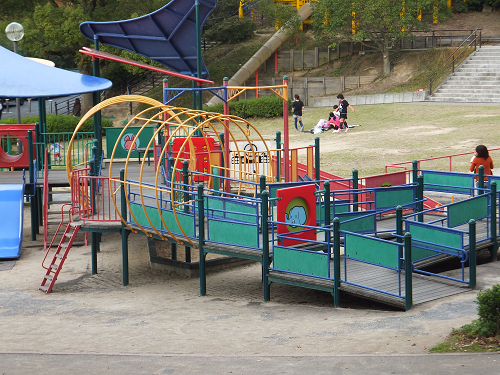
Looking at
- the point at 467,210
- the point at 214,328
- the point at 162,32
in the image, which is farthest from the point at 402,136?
the point at 214,328

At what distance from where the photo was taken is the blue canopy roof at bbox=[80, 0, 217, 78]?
2222 centimetres

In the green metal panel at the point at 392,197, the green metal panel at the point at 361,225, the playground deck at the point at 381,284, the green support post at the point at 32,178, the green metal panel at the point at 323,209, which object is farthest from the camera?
the green support post at the point at 32,178

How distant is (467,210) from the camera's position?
1311 cm

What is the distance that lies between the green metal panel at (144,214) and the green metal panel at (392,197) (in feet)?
14.6

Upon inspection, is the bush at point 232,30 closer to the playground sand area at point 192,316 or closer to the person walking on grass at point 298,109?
the person walking on grass at point 298,109

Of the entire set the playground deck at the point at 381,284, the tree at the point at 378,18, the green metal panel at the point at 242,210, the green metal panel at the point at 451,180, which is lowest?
the playground deck at the point at 381,284

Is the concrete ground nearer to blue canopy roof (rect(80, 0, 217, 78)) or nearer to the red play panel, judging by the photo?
the red play panel

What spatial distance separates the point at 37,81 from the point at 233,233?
1044 centimetres

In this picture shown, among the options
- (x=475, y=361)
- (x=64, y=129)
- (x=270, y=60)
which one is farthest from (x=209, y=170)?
(x=270, y=60)

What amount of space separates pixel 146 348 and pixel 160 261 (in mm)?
6230

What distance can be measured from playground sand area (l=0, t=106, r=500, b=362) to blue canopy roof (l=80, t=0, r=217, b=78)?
8.39m

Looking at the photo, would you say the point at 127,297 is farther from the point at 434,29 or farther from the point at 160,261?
the point at 434,29

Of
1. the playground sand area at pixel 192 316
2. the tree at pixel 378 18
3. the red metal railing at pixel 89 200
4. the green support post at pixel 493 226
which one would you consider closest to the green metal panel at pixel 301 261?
the playground sand area at pixel 192 316

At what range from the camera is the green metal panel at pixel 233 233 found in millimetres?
12336
